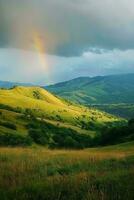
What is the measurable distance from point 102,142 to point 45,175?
341 feet

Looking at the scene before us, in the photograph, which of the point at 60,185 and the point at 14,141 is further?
the point at 14,141

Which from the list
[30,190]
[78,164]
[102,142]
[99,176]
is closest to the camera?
[30,190]

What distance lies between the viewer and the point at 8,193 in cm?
1309

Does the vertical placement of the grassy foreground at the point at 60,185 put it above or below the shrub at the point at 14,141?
below

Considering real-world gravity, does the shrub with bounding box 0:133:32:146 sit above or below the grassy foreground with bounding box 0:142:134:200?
above

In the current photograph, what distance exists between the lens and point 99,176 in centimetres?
1551

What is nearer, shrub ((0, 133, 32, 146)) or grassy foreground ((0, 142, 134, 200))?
grassy foreground ((0, 142, 134, 200))

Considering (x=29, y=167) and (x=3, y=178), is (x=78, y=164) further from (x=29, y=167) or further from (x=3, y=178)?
(x=3, y=178)

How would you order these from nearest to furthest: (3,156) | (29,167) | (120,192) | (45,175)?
(120,192), (45,175), (29,167), (3,156)

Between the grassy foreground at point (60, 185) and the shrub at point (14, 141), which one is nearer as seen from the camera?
the grassy foreground at point (60, 185)

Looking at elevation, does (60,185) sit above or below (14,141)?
below

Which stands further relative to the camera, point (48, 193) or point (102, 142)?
point (102, 142)

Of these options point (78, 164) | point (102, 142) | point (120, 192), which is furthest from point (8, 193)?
point (102, 142)

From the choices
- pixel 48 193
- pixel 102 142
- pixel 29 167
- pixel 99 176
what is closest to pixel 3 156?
pixel 29 167
